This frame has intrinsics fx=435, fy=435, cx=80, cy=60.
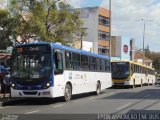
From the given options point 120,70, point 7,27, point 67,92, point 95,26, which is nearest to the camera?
point 67,92

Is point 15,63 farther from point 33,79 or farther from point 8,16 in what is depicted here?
point 8,16

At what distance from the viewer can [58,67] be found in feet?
71.2

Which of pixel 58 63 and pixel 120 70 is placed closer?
pixel 58 63

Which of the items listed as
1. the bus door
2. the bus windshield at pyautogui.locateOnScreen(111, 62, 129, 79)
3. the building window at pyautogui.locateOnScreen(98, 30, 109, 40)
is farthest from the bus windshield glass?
the building window at pyautogui.locateOnScreen(98, 30, 109, 40)

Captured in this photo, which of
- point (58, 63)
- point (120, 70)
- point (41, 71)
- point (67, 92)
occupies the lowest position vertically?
point (67, 92)

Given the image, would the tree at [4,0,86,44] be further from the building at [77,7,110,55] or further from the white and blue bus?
the building at [77,7,110,55]

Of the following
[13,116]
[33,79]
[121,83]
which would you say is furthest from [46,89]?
[121,83]

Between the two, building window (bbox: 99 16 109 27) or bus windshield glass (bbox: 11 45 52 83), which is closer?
bus windshield glass (bbox: 11 45 52 83)

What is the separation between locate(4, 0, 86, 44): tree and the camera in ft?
103

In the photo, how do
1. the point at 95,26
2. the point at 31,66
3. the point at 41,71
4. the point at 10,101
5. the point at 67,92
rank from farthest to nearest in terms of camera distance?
the point at 95,26
the point at 67,92
the point at 10,101
the point at 31,66
the point at 41,71

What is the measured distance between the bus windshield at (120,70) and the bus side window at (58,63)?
22.3m

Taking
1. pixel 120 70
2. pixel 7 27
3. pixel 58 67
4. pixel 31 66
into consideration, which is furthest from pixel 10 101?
pixel 120 70

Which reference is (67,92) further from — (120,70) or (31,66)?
(120,70)

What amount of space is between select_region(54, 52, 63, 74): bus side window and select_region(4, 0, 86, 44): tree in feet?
29.8
